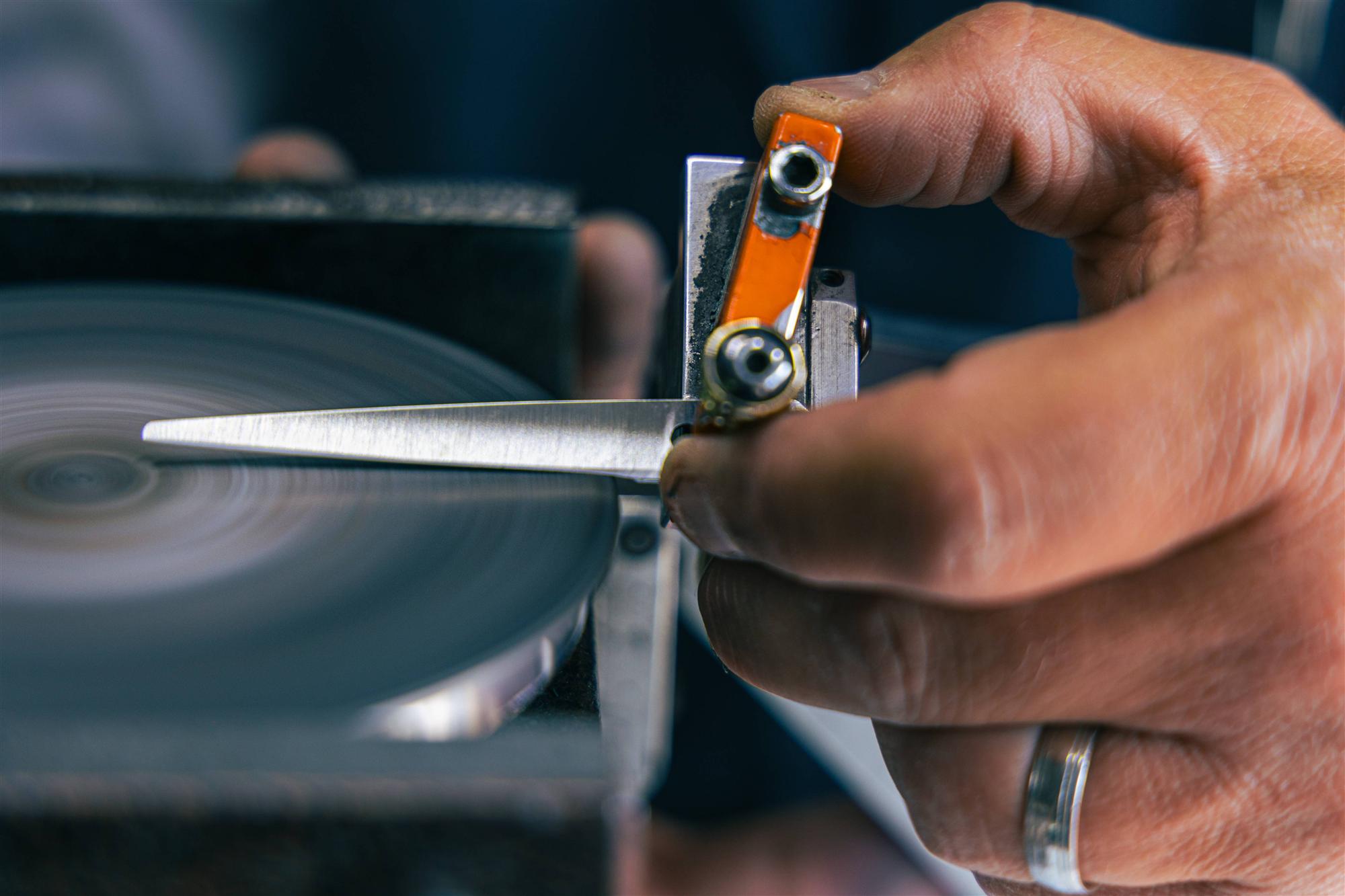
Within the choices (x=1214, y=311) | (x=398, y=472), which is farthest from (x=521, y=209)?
(x=1214, y=311)

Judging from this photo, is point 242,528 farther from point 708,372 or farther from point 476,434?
point 708,372

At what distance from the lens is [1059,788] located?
61 cm

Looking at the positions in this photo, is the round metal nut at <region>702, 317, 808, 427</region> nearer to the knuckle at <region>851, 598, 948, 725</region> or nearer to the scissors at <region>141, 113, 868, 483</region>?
the scissors at <region>141, 113, 868, 483</region>

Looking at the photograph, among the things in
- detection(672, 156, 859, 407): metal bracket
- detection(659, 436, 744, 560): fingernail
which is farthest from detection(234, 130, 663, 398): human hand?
detection(659, 436, 744, 560): fingernail

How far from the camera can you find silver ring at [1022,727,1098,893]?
610 mm

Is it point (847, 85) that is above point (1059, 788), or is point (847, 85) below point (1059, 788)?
above

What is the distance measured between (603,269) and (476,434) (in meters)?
0.45

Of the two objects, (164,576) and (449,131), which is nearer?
(164,576)

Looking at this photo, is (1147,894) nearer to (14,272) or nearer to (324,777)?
(324,777)

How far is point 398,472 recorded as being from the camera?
68 cm

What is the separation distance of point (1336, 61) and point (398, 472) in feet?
3.29

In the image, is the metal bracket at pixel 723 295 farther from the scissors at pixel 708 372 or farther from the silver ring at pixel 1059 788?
the silver ring at pixel 1059 788

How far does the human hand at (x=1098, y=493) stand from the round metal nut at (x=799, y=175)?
0.06m

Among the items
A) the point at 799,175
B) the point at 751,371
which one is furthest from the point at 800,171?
the point at 751,371
